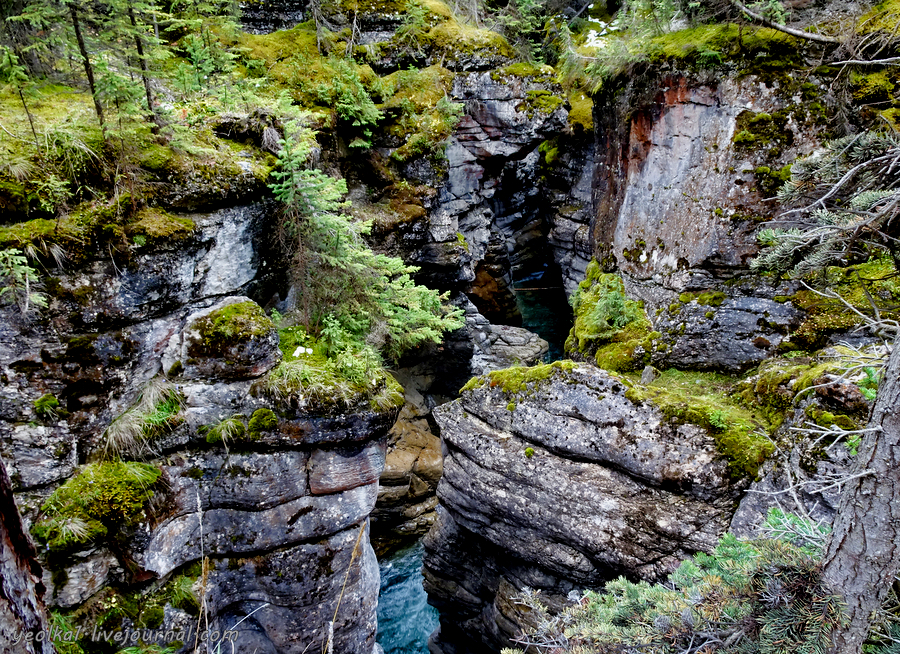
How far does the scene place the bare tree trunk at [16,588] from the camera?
194 cm

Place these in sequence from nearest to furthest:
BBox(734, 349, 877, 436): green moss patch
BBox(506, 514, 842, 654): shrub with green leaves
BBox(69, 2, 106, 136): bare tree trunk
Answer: BBox(506, 514, 842, 654): shrub with green leaves < BBox(734, 349, 877, 436): green moss patch < BBox(69, 2, 106, 136): bare tree trunk

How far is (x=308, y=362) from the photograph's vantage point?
8117mm

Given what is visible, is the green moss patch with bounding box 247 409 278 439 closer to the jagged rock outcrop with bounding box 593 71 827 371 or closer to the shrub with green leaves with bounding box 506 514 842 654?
the shrub with green leaves with bounding box 506 514 842 654

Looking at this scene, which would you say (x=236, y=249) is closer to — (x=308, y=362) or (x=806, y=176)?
(x=308, y=362)

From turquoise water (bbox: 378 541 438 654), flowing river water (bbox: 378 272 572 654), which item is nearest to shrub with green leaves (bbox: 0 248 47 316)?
flowing river water (bbox: 378 272 572 654)

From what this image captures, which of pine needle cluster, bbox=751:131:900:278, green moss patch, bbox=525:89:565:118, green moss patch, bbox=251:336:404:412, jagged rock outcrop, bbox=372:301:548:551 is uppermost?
green moss patch, bbox=525:89:565:118

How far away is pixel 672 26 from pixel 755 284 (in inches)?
221

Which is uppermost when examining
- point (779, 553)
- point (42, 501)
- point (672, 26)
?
point (672, 26)

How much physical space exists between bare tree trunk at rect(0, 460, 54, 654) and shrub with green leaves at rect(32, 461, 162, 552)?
5447mm

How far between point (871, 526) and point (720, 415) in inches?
174

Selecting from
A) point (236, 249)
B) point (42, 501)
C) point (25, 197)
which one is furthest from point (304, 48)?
point (42, 501)

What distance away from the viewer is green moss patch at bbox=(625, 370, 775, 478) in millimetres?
6887

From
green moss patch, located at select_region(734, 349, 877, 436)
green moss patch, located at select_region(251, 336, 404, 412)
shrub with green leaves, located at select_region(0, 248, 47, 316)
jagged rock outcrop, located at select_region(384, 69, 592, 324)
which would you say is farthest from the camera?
jagged rock outcrop, located at select_region(384, 69, 592, 324)

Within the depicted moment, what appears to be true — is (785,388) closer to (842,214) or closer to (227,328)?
(842,214)
